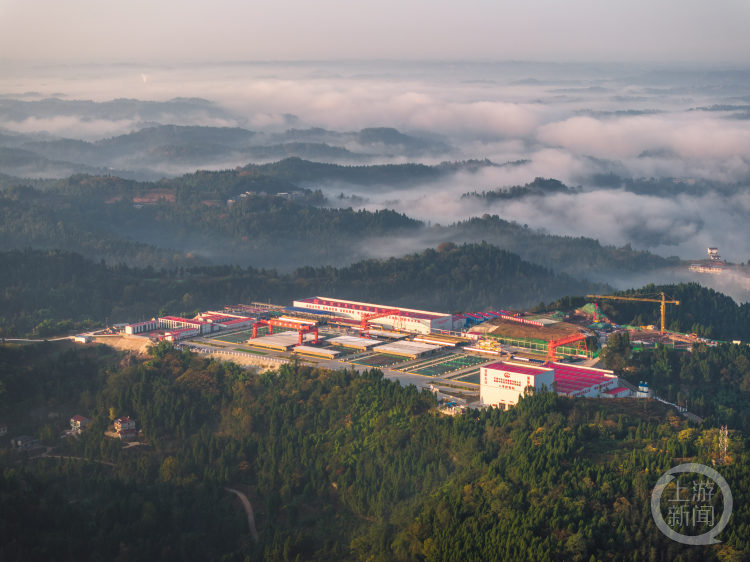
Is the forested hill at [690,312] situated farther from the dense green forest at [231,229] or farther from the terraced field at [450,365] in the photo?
the dense green forest at [231,229]

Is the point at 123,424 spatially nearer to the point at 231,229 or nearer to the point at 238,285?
the point at 238,285

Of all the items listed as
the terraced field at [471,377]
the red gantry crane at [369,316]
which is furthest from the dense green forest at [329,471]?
the red gantry crane at [369,316]

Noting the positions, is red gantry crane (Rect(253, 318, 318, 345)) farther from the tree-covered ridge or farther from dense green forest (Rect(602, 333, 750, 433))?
the tree-covered ridge

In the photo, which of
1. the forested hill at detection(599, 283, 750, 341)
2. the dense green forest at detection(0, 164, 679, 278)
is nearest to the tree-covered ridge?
the dense green forest at detection(0, 164, 679, 278)

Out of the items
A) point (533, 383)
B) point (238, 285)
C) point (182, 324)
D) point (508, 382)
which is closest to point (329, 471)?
point (508, 382)

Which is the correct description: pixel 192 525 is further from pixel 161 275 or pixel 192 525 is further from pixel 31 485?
pixel 161 275

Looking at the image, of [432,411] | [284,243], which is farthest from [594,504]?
[284,243]
